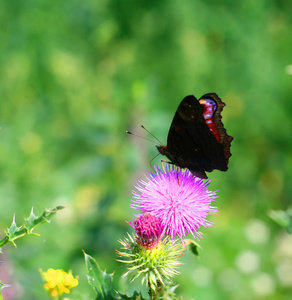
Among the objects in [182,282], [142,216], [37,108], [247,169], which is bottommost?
[142,216]

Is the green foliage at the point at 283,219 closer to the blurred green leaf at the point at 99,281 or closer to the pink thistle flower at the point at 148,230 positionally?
the pink thistle flower at the point at 148,230

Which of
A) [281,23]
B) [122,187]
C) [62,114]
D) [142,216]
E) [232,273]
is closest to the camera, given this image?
[142,216]

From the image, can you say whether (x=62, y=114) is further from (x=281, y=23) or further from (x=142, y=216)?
(x=142, y=216)

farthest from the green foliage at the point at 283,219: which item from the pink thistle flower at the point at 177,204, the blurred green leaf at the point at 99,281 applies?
the blurred green leaf at the point at 99,281

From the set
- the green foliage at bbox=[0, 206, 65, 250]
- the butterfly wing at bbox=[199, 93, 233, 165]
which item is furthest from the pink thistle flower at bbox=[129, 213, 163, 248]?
the butterfly wing at bbox=[199, 93, 233, 165]

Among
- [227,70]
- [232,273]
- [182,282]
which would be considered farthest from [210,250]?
[227,70]

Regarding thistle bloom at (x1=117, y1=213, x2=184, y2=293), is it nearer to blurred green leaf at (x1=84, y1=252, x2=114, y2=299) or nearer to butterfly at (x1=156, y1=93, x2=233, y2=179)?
blurred green leaf at (x1=84, y1=252, x2=114, y2=299)
